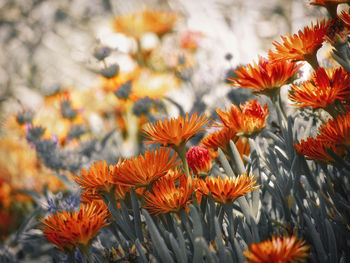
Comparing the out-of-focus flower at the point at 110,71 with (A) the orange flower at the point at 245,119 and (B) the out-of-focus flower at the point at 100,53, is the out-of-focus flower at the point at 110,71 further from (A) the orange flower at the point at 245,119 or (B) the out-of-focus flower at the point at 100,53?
(A) the orange flower at the point at 245,119

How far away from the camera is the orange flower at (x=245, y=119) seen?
1.63 feet

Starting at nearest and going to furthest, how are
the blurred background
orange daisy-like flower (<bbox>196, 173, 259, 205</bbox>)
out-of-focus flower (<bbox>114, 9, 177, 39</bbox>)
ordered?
orange daisy-like flower (<bbox>196, 173, 259, 205</bbox>)
out-of-focus flower (<bbox>114, 9, 177, 39</bbox>)
the blurred background

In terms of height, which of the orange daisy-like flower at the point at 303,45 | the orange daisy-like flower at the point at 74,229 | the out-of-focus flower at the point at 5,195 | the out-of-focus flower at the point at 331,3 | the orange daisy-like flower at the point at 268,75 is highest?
the out-of-focus flower at the point at 5,195

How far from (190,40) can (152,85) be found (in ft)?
0.99

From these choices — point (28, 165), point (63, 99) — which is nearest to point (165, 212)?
point (63, 99)

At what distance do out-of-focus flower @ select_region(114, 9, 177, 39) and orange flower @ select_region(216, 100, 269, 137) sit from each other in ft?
2.94

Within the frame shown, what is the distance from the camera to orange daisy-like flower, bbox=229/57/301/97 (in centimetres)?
49

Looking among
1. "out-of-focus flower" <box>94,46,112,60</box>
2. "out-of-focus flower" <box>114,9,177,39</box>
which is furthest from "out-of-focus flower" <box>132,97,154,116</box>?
"out-of-focus flower" <box>114,9,177,39</box>

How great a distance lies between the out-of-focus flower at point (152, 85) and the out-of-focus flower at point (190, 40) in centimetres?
15

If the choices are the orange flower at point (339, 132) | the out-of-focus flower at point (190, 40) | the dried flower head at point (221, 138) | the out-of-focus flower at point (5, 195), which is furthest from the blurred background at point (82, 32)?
the orange flower at point (339, 132)

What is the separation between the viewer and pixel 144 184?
0.46 m

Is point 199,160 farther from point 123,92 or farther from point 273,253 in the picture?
point 123,92

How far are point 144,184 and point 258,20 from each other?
4.39ft

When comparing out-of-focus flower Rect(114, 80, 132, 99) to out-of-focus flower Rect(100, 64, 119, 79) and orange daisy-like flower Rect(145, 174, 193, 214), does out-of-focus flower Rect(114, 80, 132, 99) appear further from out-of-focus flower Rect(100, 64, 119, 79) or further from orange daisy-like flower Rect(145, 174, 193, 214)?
orange daisy-like flower Rect(145, 174, 193, 214)
